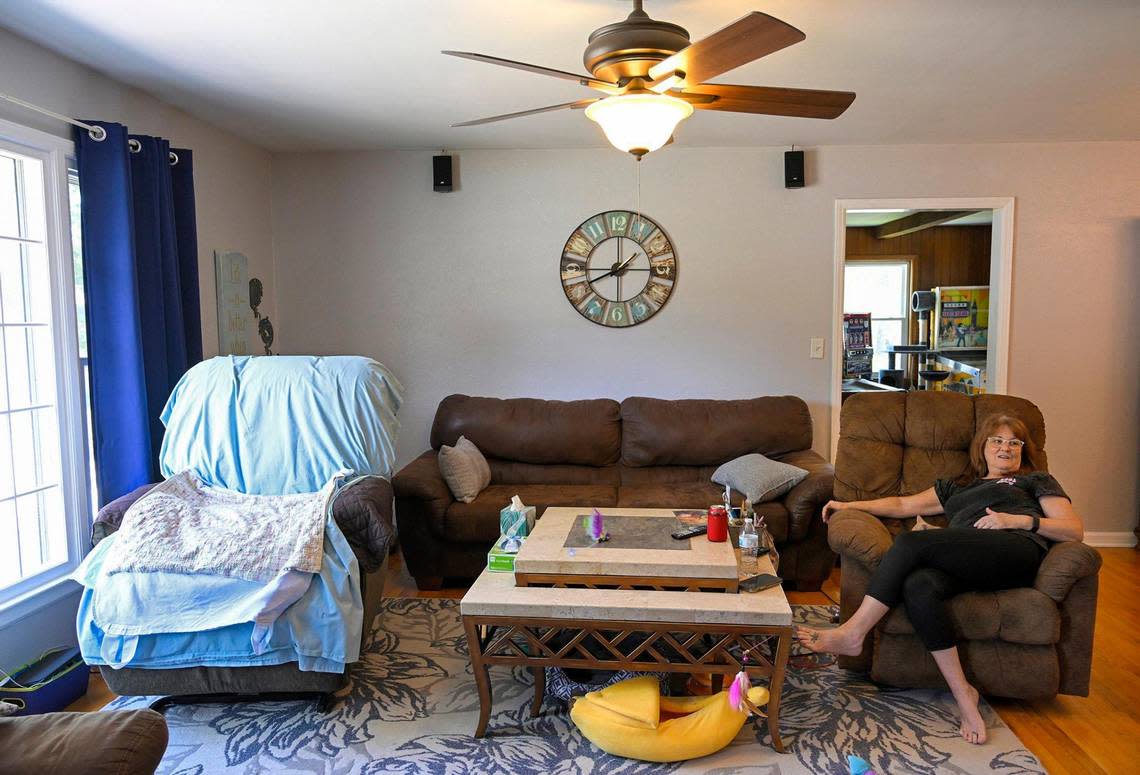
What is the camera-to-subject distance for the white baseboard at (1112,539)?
4.49m

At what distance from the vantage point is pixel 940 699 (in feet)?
8.87

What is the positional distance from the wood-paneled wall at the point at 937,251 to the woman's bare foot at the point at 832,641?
6.24 meters

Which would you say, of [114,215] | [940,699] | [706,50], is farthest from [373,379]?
[940,699]

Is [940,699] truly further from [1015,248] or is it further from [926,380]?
[926,380]

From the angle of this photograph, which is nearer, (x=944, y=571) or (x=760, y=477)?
(x=944, y=571)

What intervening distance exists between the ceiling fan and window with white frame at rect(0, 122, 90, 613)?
1.90 meters

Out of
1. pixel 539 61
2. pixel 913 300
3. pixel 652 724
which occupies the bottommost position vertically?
pixel 652 724

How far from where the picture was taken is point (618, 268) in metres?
4.54

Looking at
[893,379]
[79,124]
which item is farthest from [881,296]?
[79,124]

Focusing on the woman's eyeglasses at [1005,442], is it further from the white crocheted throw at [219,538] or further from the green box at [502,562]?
the white crocheted throw at [219,538]

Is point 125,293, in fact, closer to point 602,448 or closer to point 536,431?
point 536,431

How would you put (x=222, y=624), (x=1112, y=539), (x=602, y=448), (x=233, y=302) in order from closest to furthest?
(x=222, y=624) → (x=233, y=302) → (x=602, y=448) → (x=1112, y=539)

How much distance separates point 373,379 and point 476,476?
0.90 metres

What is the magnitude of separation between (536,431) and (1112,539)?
3442mm
